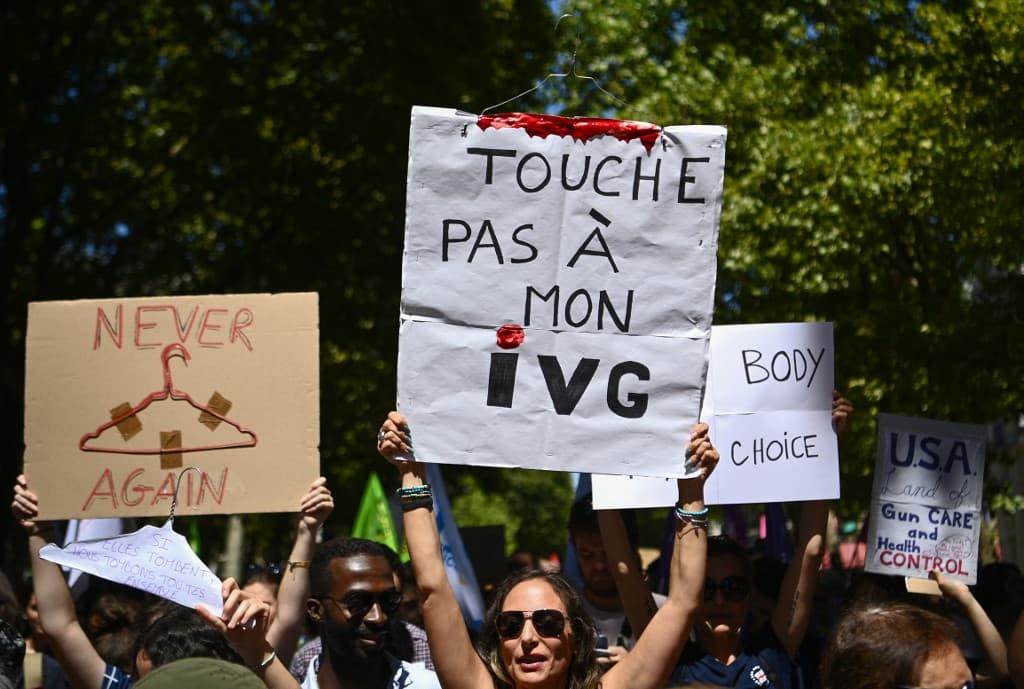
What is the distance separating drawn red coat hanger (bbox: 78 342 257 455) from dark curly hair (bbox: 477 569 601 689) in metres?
1.49

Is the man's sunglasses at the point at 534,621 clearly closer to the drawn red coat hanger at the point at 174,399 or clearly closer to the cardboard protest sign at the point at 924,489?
the drawn red coat hanger at the point at 174,399

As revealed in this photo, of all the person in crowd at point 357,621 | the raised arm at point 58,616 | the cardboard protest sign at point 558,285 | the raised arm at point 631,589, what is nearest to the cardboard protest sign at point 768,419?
the raised arm at point 631,589

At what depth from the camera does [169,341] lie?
5.17m

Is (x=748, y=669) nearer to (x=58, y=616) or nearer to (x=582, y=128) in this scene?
(x=582, y=128)

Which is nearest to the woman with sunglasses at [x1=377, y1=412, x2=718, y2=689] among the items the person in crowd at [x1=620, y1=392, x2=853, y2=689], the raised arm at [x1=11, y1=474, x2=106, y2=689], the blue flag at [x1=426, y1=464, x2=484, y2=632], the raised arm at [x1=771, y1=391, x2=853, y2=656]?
the person in crowd at [x1=620, y1=392, x2=853, y2=689]

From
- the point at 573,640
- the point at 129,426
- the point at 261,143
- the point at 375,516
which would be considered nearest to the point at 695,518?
the point at 573,640

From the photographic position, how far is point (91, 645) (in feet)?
15.5

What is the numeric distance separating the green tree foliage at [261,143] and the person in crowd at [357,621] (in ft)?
34.6

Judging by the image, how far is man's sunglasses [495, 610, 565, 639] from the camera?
3.72 meters

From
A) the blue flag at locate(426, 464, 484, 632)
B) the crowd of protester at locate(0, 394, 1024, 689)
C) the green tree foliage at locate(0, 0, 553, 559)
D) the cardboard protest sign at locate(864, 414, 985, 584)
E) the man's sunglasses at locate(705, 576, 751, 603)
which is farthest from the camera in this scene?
the green tree foliage at locate(0, 0, 553, 559)

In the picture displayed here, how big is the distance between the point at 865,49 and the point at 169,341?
348 inches

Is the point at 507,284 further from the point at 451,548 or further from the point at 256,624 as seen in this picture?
the point at 451,548

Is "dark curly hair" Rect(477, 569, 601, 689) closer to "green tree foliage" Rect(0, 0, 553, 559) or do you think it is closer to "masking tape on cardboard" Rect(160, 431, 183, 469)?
"masking tape on cardboard" Rect(160, 431, 183, 469)

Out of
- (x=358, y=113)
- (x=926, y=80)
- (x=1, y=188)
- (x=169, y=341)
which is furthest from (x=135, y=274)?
(x=169, y=341)
